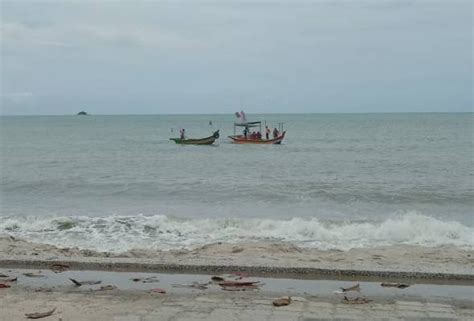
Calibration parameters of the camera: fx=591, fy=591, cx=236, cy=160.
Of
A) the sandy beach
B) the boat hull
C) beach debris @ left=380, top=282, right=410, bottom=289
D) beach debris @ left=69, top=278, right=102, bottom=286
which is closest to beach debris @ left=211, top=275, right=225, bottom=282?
the sandy beach

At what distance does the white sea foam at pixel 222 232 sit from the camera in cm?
1090

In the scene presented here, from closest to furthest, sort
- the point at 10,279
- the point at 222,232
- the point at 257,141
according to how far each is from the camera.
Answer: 1. the point at 10,279
2. the point at 222,232
3. the point at 257,141

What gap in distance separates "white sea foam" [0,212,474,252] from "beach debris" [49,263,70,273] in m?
2.50

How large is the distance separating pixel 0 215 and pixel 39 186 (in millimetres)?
7143

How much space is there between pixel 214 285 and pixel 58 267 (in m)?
2.15

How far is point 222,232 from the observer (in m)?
12.0

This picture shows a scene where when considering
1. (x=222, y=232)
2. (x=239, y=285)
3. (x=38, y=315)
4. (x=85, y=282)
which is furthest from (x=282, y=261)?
(x=222, y=232)

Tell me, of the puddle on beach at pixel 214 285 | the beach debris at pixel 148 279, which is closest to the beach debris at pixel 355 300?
the puddle on beach at pixel 214 285

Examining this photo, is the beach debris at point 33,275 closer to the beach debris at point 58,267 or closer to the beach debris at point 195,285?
the beach debris at point 58,267

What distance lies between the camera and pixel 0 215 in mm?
14891

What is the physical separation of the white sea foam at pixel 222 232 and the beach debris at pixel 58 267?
2.50 metres

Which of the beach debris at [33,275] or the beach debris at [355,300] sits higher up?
the beach debris at [355,300]

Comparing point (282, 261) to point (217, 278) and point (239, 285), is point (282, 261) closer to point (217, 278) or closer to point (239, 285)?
point (217, 278)

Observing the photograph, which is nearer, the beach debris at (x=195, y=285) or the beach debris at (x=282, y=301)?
the beach debris at (x=282, y=301)
